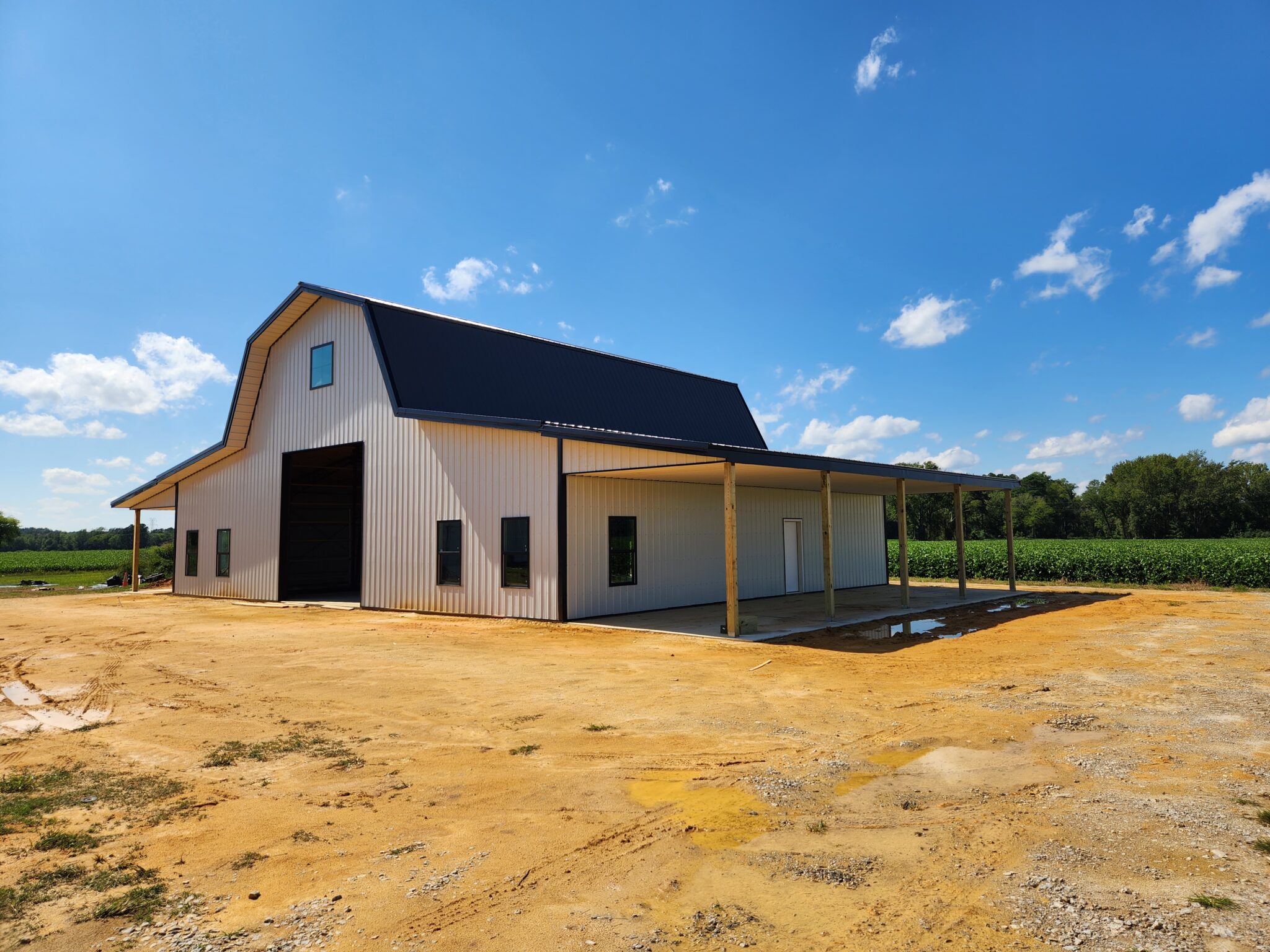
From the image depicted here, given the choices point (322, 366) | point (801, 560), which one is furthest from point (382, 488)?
point (801, 560)

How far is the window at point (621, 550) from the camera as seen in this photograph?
15.2m

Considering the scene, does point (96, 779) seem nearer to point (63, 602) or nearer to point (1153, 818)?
point (1153, 818)

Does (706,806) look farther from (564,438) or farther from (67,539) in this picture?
(67,539)

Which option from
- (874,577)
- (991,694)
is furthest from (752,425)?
(991,694)

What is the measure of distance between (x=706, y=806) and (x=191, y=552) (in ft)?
78.5

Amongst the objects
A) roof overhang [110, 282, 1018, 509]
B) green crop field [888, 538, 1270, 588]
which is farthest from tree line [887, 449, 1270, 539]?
roof overhang [110, 282, 1018, 509]

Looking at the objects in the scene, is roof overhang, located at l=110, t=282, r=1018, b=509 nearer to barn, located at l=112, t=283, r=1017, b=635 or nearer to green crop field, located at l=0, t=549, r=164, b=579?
barn, located at l=112, t=283, r=1017, b=635

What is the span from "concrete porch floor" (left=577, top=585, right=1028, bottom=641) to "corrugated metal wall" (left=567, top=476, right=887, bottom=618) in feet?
1.15

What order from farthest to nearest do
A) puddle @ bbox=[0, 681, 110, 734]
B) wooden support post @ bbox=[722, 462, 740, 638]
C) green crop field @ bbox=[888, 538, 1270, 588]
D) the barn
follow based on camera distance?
1. green crop field @ bbox=[888, 538, 1270, 588]
2. the barn
3. wooden support post @ bbox=[722, 462, 740, 638]
4. puddle @ bbox=[0, 681, 110, 734]

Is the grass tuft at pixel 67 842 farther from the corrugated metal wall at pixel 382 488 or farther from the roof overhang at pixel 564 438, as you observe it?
the corrugated metal wall at pixel 382 488

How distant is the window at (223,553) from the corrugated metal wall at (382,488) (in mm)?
256

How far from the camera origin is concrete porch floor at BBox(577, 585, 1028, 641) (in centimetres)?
1315

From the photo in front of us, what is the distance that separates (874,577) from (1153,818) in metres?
20.0

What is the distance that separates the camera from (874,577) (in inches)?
933
